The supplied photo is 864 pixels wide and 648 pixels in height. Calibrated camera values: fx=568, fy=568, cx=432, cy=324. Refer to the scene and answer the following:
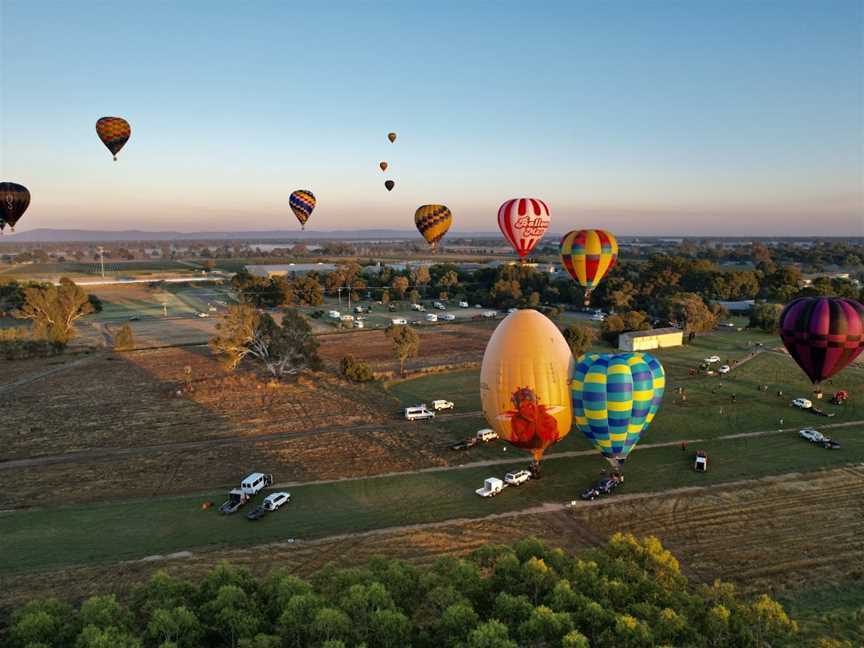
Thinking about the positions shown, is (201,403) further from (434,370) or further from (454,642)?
(454,642)

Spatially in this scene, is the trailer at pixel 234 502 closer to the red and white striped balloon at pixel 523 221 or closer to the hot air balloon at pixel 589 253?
the red and white striped balloon at pixel 523 221

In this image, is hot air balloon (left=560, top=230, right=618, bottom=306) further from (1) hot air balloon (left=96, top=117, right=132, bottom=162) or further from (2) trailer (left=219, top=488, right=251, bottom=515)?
(1) hot air balloon (left=96, top=117, right=132, bottom=162)

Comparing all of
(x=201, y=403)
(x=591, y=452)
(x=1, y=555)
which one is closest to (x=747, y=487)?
(x=591, y=452)

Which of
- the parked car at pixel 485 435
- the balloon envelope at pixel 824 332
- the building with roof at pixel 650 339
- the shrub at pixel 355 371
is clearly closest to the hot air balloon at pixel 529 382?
the parked car at pixel 485 435

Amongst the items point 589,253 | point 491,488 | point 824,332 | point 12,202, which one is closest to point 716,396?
point 824,332

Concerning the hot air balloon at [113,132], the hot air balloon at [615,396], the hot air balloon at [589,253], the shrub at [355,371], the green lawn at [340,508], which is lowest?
the green lawn at [340,508]

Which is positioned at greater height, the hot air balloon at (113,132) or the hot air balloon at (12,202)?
the hot air balloon at (113,132)

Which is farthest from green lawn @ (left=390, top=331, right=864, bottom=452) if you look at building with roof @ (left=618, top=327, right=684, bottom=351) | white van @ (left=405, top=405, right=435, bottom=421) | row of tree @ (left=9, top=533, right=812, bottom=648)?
row of tree @ (left=9, top=533, right=812, bottom=648)
